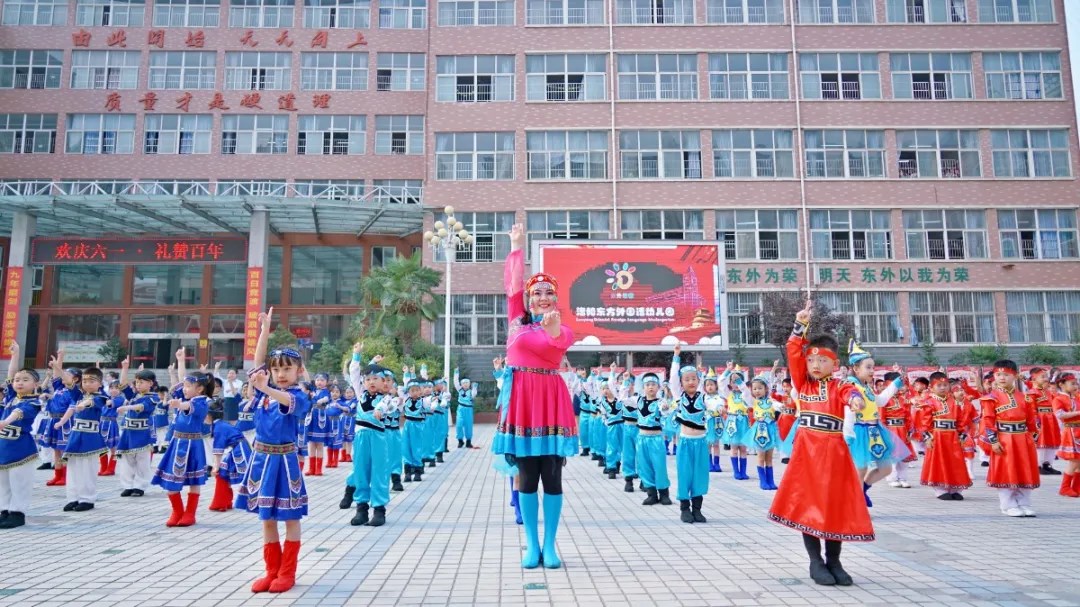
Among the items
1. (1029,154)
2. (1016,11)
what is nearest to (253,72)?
(1016,11)

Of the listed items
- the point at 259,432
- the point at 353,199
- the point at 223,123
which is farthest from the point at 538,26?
the point at 259,432

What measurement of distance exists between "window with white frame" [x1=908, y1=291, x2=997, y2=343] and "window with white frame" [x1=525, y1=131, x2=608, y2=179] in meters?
15.4

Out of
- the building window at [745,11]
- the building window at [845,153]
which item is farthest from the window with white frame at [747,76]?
the building window at [845,153]

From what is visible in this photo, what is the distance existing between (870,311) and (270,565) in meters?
30.8

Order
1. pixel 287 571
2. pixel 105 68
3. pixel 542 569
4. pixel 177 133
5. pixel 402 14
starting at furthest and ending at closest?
pixel 402 14, pixel 105 68, pixel 177 133, pixel 542 569, pixel 287 571

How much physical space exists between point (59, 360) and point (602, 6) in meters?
29.7

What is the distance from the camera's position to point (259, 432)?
546 cm

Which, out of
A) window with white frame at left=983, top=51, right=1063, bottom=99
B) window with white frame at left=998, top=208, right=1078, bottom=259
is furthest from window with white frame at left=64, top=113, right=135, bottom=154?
window with white frame at left=998, top=208, right=1078, bottom=259

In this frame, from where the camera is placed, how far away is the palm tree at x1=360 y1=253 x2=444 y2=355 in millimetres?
26688

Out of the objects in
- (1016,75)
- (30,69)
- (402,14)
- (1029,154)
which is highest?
(402,14)

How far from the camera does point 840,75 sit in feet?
107

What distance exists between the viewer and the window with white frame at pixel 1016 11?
32625 millimetres

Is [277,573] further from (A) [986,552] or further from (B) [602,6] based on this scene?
(B) [602,6]

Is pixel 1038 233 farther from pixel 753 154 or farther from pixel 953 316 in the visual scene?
pixel 753 154
